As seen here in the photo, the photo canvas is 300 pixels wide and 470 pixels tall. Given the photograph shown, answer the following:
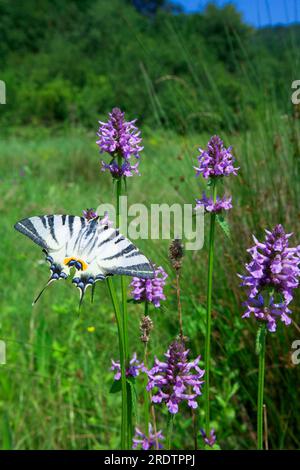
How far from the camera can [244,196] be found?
241 cm

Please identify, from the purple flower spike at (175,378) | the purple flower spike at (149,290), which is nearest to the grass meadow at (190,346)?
the purple flower spike at (149,290)

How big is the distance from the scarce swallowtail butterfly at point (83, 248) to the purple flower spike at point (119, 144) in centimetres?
12

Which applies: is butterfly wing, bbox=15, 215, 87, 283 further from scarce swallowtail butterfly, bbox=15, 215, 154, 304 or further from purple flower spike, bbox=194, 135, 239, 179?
purple flower spike, bbox=194, 135, 239, 179

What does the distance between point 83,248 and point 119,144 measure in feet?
0.77

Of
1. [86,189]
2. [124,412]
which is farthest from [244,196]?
[86,189]

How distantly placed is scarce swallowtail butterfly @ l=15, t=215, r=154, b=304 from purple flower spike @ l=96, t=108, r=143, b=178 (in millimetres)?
118

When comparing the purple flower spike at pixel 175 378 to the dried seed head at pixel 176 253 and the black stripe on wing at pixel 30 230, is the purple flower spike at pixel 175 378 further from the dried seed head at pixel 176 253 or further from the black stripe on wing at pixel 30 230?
the black stripe on wing at pixel 30 230

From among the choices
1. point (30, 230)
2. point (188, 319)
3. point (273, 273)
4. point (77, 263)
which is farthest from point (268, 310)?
point (188, 319)

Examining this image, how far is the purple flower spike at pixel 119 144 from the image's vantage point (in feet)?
3.35

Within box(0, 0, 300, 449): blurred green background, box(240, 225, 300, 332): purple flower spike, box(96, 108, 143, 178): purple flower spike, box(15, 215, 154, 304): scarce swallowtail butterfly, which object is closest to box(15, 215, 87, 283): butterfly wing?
box(15, 215, 154, 304): scarce swallowtail butterfly

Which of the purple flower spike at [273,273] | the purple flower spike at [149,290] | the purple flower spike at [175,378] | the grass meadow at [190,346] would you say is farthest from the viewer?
the grass meadow at [190,346]

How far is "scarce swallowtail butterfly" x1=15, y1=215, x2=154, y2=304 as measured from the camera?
965mm

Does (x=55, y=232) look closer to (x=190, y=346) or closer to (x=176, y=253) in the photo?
(x=176, y=253)
